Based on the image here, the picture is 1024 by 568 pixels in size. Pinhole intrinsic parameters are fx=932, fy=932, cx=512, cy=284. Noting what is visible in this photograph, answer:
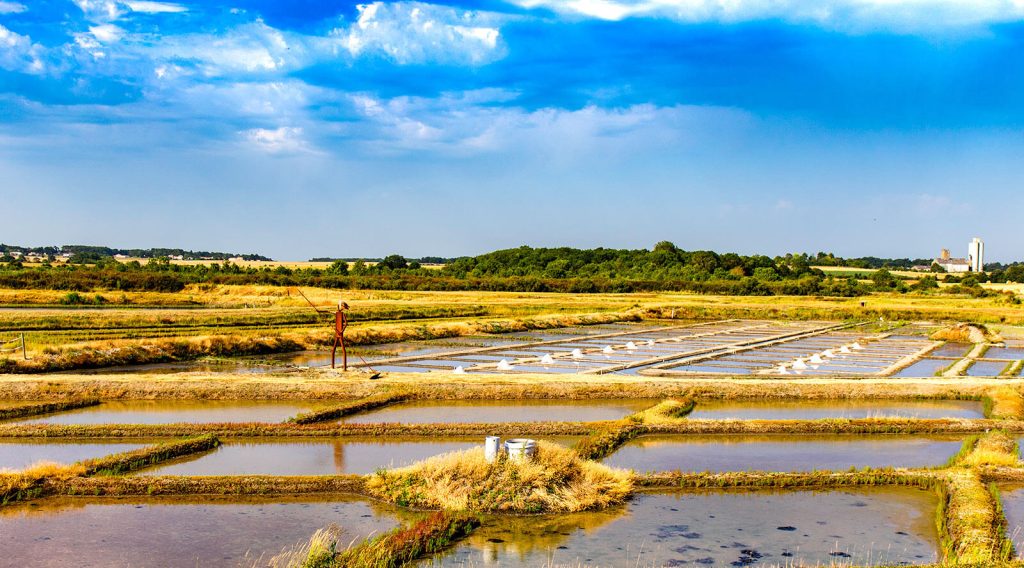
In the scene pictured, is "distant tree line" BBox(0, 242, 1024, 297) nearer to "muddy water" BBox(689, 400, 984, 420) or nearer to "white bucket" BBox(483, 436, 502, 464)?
"muddy water" BBox(689, 400, 984, 420)

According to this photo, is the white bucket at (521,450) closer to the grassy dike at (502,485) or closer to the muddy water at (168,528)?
the grassy dike at (502,485)

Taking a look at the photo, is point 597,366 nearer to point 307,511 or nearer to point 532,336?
point 532,336

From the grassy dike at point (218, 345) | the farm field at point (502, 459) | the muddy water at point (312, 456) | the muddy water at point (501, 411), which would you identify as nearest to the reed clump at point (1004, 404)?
the farm field at point (502, 459)

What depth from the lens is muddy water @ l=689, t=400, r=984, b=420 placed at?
50.5 feet

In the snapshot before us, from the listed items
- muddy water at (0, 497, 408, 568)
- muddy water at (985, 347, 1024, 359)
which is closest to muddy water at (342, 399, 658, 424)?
muddy water at (0, 497, 408, 568)

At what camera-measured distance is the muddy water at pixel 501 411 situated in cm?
1482

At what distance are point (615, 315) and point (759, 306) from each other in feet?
39.4

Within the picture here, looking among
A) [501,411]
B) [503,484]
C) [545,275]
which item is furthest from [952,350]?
[545,275]

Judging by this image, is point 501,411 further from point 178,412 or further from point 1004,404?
point 1004,404

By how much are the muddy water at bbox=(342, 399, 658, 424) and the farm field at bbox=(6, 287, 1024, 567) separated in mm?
85

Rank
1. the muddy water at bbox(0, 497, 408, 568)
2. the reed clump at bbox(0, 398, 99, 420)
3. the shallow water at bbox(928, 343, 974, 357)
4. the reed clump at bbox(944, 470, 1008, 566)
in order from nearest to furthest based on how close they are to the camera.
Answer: the muddy water at bbox(0, 497, 408, 568) < the reed clump at bbox(944, 470, 1008, 566) < the reed clump at bbox(0, 398, 99, 420) < the shallow water at bbox(928, 343, 974, 357)

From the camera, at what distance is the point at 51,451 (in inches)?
480

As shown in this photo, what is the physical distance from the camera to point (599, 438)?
12.5 meters

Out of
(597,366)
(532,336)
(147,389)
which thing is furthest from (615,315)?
(147,389)
